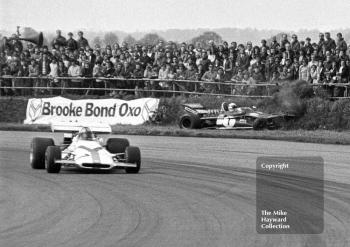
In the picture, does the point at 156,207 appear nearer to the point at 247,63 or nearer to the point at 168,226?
the point at 168,226

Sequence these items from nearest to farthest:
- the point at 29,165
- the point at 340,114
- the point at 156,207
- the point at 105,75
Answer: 1. the point at 156,207
2. the point at 29,165
3. the point at 340,114
4. the point at 105,75

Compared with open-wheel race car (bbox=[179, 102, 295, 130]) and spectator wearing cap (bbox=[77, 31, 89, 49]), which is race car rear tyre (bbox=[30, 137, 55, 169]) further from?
spectator wearing cap (bbox=[77, 31, 89, 49])

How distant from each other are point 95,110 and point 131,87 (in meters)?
1.51

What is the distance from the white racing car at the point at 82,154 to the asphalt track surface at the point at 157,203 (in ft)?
0.76

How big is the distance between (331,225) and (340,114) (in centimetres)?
1360

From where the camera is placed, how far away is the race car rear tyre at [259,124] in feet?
79.5

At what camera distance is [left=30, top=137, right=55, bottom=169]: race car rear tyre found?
1611 centimetres

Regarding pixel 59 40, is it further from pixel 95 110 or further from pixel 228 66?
pixel 228 66

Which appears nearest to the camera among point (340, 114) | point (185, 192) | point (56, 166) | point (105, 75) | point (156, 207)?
point (156, 207)

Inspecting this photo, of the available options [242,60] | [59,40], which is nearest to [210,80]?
[242,60]

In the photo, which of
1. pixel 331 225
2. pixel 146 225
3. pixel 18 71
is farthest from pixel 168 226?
pixel 18 71

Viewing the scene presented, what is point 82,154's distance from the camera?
15273mm

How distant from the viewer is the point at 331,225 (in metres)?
10.6

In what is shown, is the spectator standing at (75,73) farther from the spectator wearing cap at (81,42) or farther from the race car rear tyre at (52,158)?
the race car rear tyre at (52,158)
